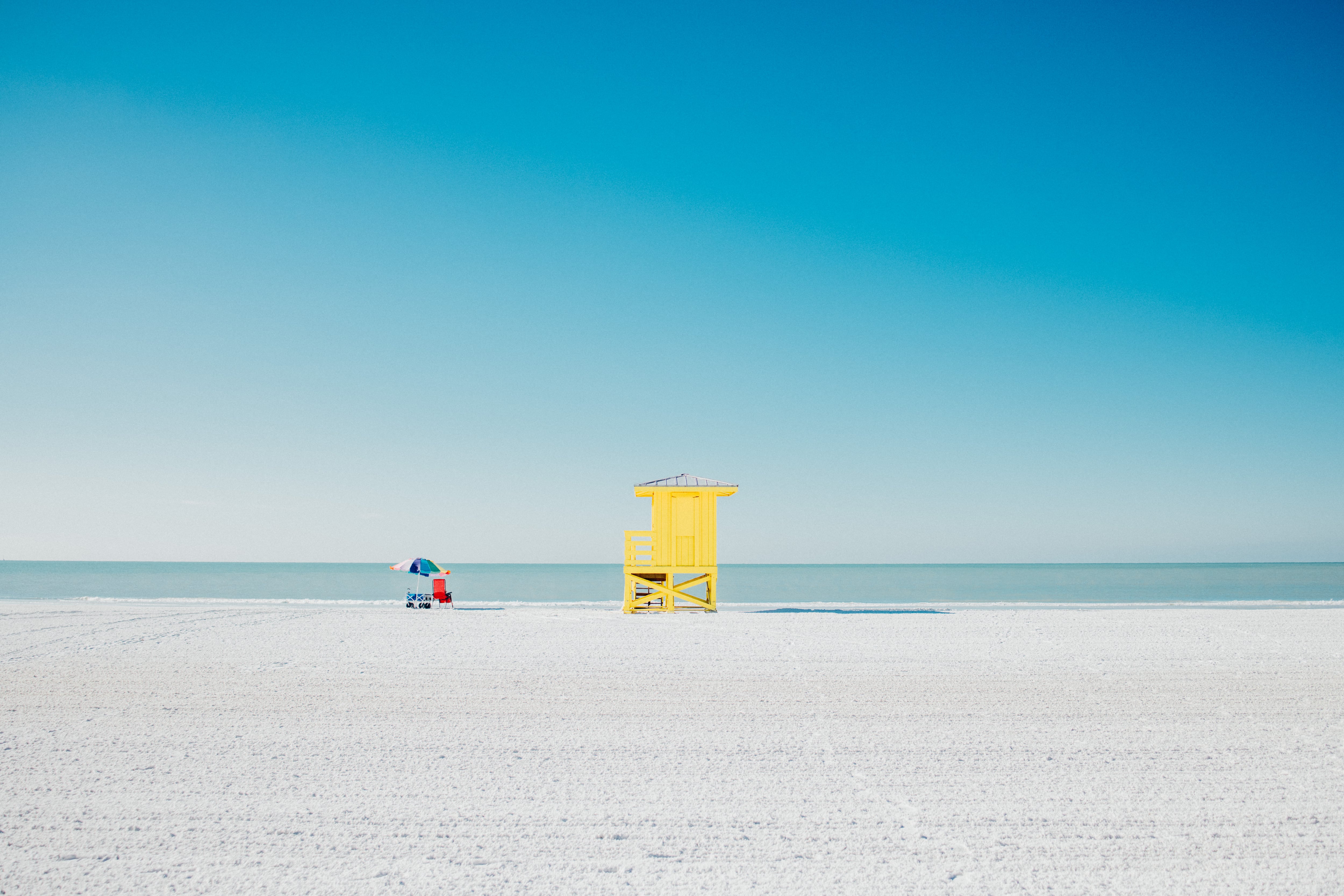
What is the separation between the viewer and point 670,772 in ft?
18.7

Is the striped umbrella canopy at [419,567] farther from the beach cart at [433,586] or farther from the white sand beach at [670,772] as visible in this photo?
the white sand beach at [670,772]

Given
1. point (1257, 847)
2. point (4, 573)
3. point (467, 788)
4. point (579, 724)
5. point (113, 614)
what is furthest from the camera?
point (4, 573)

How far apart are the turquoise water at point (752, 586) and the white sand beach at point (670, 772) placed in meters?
13.7

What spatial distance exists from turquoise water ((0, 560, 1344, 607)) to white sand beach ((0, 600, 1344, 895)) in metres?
13.7

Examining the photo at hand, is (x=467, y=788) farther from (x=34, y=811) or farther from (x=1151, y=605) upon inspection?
(x=1151, y=605)

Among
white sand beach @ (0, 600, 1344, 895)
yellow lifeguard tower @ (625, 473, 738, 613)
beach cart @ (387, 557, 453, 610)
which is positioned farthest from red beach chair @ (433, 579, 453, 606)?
white sand beach @ (0, 600, 1344, 895)

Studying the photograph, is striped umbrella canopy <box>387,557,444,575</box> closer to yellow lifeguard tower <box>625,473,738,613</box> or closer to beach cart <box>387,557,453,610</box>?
beach cart <box>387,557,453,610</box>

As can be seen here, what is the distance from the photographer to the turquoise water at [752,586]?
1282 inches

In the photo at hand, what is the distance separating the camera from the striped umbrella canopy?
20.1 m

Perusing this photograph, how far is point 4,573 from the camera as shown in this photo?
66938mm

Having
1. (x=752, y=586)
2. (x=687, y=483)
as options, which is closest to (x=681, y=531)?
(x=687, y=483)

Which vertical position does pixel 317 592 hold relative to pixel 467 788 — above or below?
below

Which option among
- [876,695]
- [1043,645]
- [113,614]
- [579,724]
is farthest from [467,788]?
[113,614]

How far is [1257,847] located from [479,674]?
8158 millimetres
